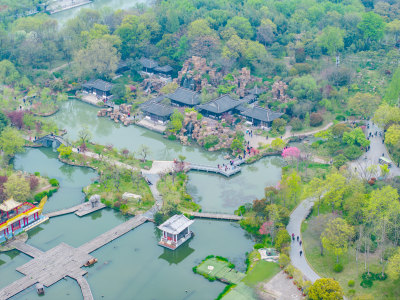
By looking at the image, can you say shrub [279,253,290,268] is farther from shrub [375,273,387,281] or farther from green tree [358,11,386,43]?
green tree [358,11,386,43]

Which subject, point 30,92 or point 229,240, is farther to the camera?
point 30,92

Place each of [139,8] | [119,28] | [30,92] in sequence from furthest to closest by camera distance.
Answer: [139,8]
[119,28]
[30,92]

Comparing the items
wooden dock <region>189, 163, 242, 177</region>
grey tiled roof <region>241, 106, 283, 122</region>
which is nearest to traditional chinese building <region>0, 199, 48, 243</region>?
wooden dock <region>189, 163, 242, 177</region>

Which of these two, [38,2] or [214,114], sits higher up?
[38,2]

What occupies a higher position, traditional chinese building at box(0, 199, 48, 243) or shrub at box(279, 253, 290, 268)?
traditional chinese building at box(0, 199, 48, 243)

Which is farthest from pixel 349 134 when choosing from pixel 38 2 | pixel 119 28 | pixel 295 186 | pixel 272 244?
pixel 38 2

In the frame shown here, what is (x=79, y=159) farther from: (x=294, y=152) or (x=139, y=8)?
(x=139, y=8)

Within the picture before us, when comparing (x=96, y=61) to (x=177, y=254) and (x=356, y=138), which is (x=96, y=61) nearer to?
(x=356, y=138)
